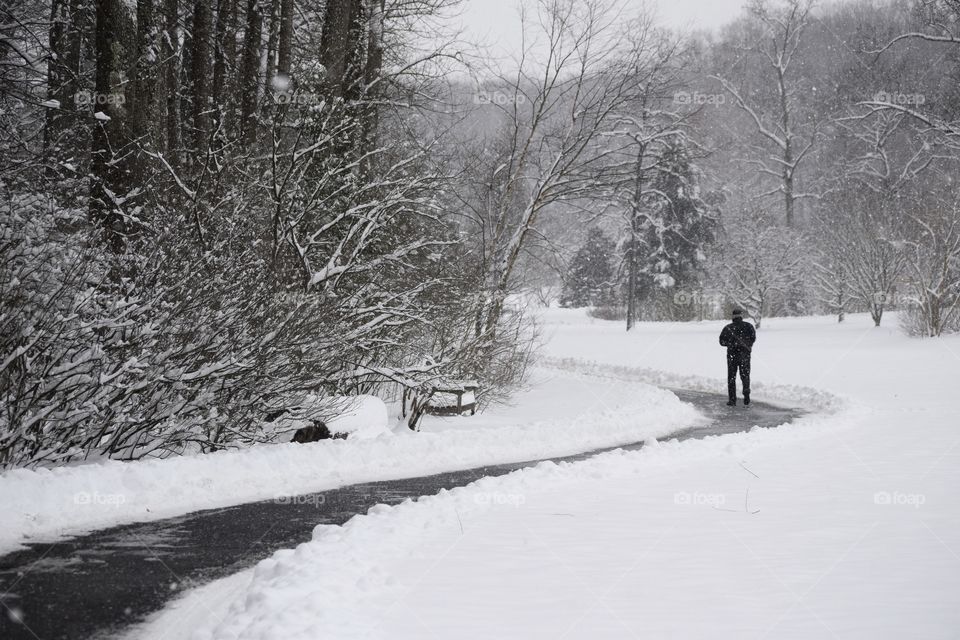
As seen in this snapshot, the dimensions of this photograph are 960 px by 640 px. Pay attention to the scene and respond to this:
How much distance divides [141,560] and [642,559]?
3824 millimetres

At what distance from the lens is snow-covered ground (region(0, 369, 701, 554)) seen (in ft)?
21.7

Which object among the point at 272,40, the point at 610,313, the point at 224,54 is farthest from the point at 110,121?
the point at 610,313

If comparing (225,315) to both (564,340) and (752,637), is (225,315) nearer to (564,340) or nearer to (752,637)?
(752,637)

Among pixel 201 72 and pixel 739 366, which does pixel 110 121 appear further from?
pixel 739 366

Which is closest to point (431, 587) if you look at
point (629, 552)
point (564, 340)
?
point (629, 552)

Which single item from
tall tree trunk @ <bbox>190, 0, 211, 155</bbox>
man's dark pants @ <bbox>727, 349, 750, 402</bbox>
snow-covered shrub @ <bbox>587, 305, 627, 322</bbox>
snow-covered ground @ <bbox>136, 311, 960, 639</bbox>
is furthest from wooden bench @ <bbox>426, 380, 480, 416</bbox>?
snow-covered shrub @ <bbox>587, 305, 627, 322</bbox>

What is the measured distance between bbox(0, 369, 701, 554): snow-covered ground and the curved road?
0.37 meters

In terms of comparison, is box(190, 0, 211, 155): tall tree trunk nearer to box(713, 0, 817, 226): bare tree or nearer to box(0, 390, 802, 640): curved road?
box(0, 390, 802, 640): curved road

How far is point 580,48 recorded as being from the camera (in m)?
19.8

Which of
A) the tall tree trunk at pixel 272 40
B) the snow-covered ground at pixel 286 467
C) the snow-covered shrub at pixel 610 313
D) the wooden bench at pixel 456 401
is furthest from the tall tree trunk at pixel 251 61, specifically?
the snow-covered shrub at pixel 610 313

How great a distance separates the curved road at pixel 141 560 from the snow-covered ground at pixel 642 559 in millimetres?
387

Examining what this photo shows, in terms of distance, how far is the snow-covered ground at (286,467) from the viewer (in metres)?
6.62

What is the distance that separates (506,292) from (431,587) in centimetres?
1121

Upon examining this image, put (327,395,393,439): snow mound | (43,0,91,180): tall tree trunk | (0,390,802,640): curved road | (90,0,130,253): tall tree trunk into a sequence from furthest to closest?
(43,0,91,180): tall tree trunk → (327,395,393,439): snow mound → (90,0,130,253): tall tree trunk → (0,390,802,640): curved road
